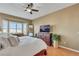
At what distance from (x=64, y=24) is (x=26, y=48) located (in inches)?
29.3

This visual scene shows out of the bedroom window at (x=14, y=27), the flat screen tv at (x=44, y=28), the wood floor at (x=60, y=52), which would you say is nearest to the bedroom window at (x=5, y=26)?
the bedroom window at (x=14, y=27)

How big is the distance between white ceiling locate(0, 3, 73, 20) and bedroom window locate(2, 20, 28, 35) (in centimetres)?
13

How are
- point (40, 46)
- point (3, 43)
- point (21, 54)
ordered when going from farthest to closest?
point (40, 46) < point (21, 54) < point (3, 43)

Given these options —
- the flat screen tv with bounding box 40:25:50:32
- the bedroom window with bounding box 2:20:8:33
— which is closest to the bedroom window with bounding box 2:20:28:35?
the bedroom window with bounding box 2:20:8:33

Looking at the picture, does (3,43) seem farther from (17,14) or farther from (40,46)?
(40,46)

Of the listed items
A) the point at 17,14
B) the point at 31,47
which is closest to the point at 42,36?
the point at 31,47

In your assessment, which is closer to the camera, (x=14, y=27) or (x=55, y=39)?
(x=14, y=27)

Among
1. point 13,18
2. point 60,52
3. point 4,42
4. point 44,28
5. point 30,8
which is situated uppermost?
point 30,8

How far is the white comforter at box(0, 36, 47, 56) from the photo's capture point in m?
1.44

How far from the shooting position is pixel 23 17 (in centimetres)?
167

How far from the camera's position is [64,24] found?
180 centimetres

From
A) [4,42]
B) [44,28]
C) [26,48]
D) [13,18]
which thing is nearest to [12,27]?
[13,18]

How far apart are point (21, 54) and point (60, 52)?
23.8 inches

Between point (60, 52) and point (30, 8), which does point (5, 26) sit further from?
point (60, 52)
